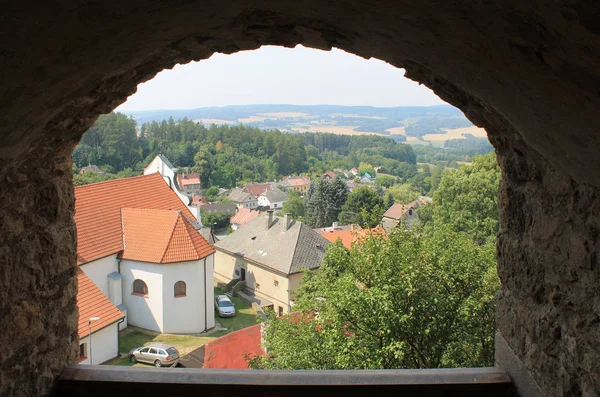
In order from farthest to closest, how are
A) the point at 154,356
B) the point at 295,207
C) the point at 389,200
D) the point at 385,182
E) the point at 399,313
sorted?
the point at 385,182
the point at 389,200
the point at 295,207
the point at 154,356
the point at 399,313

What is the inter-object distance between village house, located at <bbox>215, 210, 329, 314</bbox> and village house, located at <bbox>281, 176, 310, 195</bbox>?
4260 cm

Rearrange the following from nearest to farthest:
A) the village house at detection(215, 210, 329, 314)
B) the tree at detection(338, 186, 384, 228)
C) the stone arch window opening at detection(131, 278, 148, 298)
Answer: the stone arch window opening at detection(131, 278, 148, 298)
the village house at detection(215, 210, 329, 314)
the tree at detection(338, 186, 384, 228)

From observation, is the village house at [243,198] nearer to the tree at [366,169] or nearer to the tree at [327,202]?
the tree at [327,202]

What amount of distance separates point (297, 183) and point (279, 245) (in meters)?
47.8

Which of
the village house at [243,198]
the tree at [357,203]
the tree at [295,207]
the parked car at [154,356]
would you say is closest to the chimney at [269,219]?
the parked car at [154,356]

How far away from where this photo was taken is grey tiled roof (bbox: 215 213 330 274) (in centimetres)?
2078

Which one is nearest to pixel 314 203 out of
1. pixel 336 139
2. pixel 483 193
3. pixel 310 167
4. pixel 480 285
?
pixel 483 193

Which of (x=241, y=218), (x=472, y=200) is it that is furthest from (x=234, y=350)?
(x=241, y=218)

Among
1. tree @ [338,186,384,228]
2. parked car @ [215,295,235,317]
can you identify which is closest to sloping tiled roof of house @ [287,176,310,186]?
tree @ [338,186,384,228]

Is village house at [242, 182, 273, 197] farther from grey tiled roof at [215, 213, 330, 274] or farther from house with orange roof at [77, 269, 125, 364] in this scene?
house with orange roof at [77, 269, 125, 364]

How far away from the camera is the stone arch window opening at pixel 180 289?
630 inches

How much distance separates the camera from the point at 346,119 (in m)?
131

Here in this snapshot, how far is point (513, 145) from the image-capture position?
189 centimetres

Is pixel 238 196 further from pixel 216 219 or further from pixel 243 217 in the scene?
pixel 216 219
